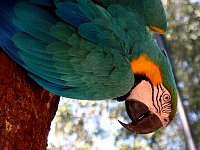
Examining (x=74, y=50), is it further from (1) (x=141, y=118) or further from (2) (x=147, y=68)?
(1) (x=141, y=118)

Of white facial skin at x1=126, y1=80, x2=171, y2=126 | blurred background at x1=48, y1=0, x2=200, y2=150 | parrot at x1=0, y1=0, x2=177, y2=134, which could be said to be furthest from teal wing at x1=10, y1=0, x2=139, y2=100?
blurred background at x1=48, y1=0, x2=200, y2=150

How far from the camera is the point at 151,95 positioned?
1.21 meters

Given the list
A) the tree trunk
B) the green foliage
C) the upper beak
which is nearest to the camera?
the tree trunk

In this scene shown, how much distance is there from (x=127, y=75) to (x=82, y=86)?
4.7 inches

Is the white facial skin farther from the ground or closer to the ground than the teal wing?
closer to the ground

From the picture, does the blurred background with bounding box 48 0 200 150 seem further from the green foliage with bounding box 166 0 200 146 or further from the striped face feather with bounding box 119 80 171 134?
the striped face feather with bounding box 119 80 171 134

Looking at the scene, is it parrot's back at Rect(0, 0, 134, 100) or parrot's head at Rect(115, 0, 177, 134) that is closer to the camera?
parrot's back at Rect(0, 0, 134, 100)

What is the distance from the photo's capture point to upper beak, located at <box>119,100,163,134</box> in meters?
1.24

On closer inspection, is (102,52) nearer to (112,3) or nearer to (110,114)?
(112,3)

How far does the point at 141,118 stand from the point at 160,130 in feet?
10.2

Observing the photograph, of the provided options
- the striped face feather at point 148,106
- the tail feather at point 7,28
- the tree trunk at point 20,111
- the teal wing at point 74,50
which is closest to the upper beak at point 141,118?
the striped face feather at point 148,106

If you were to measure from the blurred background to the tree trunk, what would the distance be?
8.53 ft

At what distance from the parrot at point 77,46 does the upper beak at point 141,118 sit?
0.30ft

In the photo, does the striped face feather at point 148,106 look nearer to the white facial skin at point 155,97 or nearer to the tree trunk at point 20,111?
the white facial skin at point 155,97
